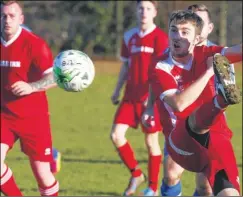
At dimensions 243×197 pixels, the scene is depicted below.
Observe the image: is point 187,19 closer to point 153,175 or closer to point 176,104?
point 176,104

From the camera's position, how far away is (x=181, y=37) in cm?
556

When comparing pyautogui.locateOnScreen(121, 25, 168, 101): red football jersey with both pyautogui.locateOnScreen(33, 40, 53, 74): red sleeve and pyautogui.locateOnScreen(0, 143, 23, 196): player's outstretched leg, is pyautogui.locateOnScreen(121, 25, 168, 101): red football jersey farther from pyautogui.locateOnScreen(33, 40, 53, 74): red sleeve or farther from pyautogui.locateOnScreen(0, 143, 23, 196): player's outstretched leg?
pyautogui.locateOnScreen(0, 143, 23, 196): player's outstretched leg

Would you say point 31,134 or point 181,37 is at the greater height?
point 181,37

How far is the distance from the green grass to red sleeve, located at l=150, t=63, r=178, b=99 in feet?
8.98

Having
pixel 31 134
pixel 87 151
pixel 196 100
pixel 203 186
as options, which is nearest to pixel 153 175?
pixel 31 134

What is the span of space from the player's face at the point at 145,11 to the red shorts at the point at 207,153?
324 centimetres

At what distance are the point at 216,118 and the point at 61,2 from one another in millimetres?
24359

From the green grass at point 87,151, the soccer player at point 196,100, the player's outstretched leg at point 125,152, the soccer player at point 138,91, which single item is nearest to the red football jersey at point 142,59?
the soccer player at point 138,91

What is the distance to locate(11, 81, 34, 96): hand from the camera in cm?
681

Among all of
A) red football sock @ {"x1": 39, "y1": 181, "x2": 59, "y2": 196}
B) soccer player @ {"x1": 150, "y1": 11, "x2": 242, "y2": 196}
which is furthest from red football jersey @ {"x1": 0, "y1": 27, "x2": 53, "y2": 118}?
soccer player @ {"x1": 150, "y1": 11, "x2": 242, "y2": 196}

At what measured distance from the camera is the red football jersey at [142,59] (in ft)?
29.1

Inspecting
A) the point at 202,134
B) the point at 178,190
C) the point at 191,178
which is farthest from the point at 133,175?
the point at 202,134

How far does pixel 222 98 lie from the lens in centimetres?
508

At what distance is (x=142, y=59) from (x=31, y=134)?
2.27 m
